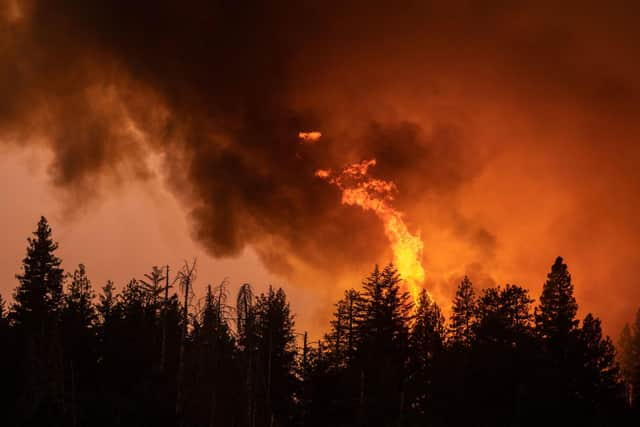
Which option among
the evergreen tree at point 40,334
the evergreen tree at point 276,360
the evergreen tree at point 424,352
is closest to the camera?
the evergreen tree at point 40,334

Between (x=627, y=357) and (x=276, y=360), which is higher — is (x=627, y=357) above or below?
above

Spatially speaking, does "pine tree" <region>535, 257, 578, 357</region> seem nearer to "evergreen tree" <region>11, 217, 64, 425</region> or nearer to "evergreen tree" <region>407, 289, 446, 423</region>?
"evergreen tree" <region>407, 289, 446, 423</region>

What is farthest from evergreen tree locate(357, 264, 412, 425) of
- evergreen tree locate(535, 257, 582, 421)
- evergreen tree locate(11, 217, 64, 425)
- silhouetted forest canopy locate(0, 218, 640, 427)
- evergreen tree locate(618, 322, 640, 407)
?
evergreen tree locate(618, 322, 640, 407)

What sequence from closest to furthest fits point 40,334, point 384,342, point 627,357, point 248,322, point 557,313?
point 248,322 < point 40,334 < point 557,313 < point 384,342 < point 627,357

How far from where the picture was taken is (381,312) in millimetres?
69875

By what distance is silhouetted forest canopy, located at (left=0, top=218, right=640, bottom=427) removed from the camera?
1709 inches

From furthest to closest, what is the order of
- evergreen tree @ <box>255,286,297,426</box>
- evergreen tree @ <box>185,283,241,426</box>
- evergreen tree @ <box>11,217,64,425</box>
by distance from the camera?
evergreen tree @ <box>255,286,297,426</box>
evergreen tree @ <box>185,283,241,426</box>
evergreen tree @ <box>11,217,64,425</box>

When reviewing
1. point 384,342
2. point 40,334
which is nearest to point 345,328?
Result: point 384,342

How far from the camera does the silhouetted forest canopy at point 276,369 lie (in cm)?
4341

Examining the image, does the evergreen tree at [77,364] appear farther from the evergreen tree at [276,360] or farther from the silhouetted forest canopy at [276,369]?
the evergreen tree at [276,360]

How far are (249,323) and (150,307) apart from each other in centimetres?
1901

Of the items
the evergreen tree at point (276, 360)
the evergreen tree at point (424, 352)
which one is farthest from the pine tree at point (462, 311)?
the evergreen tree at point (276, 360)

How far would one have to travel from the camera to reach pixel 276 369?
62.1 m

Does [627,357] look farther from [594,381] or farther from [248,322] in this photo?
[248,322]
